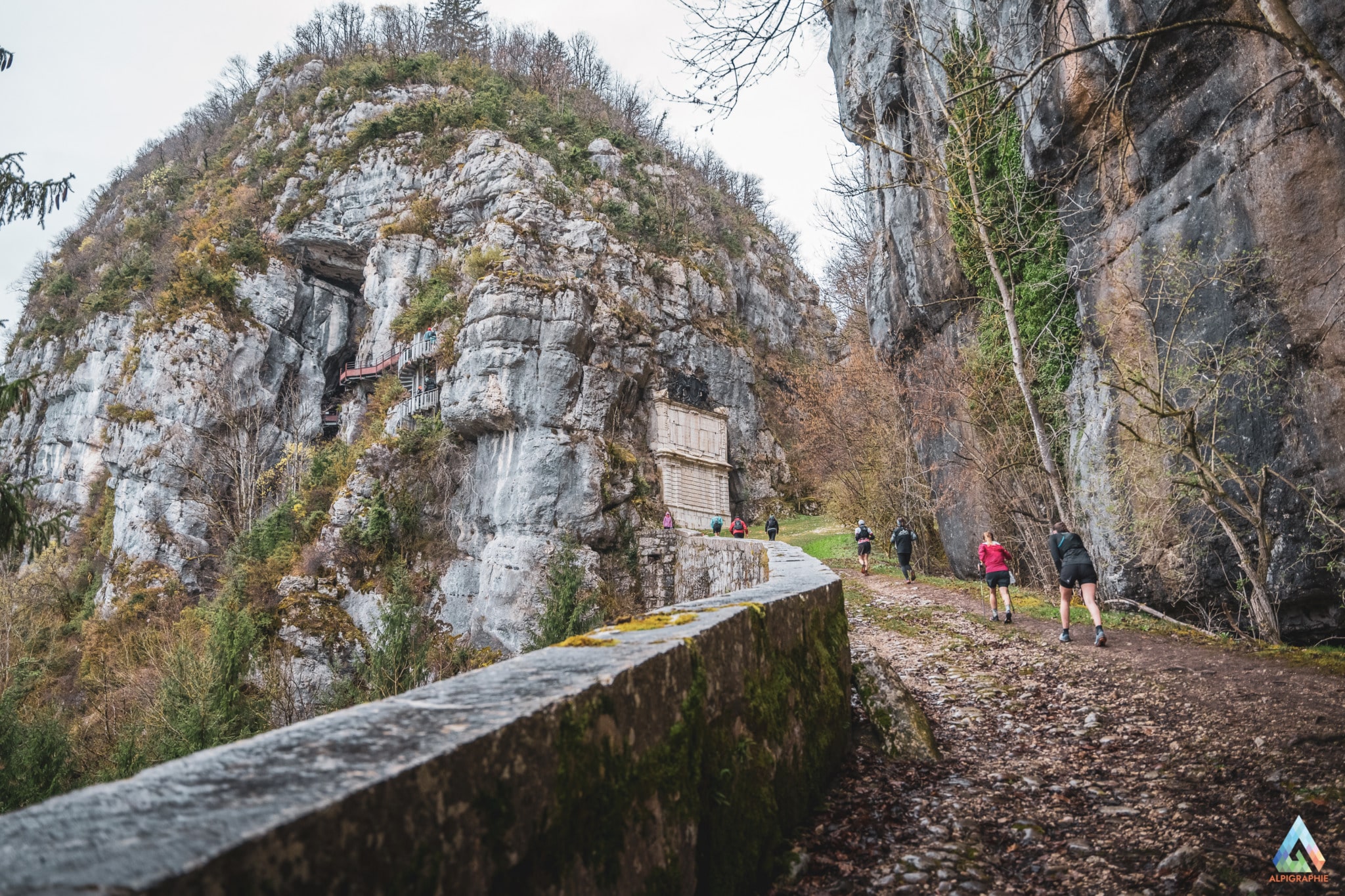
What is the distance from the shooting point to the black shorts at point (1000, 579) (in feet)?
33.6

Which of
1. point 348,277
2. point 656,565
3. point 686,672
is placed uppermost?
point 348,277

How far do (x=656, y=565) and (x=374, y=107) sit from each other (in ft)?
128

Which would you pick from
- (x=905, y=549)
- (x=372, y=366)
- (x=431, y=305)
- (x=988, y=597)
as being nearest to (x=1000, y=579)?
(x=988, y=597)

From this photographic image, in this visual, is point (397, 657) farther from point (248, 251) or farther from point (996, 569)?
point (248, 251)

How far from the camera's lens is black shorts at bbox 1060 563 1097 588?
27.2 feet

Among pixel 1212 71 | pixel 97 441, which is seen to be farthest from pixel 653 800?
pixel 97 441

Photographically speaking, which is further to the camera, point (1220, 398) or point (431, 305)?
point (431, 305)

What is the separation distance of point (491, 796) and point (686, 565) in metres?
25.4

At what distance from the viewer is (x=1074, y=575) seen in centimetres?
838

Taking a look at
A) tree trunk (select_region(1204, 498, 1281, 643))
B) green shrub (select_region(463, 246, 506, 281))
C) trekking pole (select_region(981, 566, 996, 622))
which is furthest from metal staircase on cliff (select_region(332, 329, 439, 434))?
tree trunk (select_region(1204, 498, 1281, 643))

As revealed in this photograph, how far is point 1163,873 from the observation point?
2.93 metres

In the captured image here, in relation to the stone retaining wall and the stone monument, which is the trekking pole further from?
the stone monument

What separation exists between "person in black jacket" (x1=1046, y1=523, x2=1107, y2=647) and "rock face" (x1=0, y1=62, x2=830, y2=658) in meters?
20.2

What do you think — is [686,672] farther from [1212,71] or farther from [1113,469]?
[1212,71]
